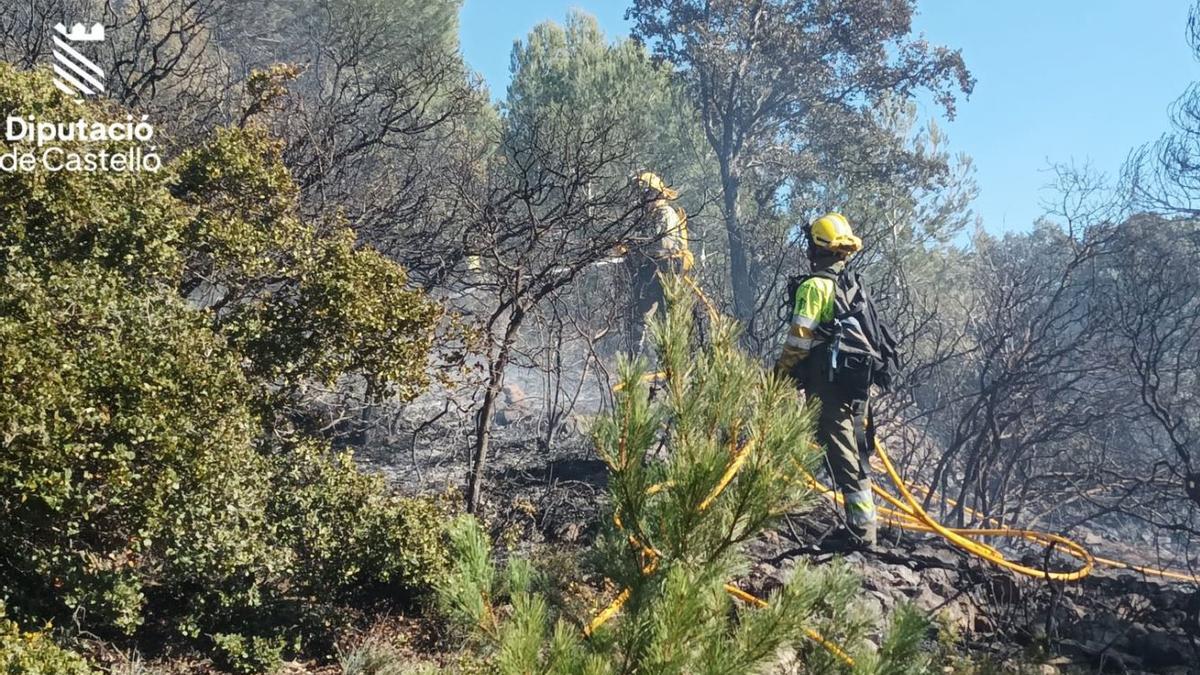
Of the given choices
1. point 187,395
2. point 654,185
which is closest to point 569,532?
point 187,395

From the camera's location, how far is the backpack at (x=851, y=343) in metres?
5.17

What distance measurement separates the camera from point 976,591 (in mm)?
5598

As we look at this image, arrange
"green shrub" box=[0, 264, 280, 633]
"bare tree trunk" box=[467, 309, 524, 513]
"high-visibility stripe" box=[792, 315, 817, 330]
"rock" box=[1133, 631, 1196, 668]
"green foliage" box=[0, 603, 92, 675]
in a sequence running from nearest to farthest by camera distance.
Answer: "green foliage" box=[0, 603, 92, 675] < "green shrub" box=[0, 264, 280, 633] < "rock" box=[1133, 631, 1196, 668] < "high-visibility stripe" box=[792, 315, 817, 330] < "bare tree trunk" box=[467, 309, 524, 513]

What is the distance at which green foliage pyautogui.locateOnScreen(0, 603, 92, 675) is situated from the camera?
10.0 ft

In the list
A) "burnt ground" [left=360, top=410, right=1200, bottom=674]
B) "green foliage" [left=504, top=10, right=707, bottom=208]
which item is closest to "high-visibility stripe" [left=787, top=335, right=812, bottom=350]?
"burnt ground" [left=360, top=410, right=1200, bottom=674]

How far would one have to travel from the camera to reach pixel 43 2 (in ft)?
34.6

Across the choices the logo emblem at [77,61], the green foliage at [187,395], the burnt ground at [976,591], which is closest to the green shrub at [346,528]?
the green foliage at [187,395]

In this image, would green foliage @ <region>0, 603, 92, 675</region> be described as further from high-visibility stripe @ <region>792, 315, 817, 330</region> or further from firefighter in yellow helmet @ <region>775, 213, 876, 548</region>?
high-visibility stripe @ <region>792, 315, 817, 330</region>

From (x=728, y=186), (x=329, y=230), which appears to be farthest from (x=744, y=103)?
(x=329, y=230)

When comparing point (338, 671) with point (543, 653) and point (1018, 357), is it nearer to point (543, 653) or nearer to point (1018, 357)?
point (543, 653)

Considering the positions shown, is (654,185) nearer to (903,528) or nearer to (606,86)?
(903,528)

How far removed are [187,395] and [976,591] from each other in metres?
4.90

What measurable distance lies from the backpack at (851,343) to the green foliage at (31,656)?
4040mm

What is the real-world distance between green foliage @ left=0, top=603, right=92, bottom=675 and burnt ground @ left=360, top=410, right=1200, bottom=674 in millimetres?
2321
